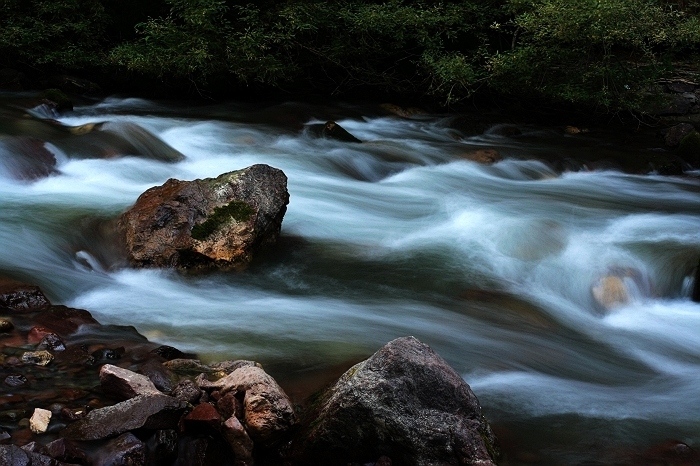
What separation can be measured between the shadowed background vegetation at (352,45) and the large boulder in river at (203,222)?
5314 millimetres

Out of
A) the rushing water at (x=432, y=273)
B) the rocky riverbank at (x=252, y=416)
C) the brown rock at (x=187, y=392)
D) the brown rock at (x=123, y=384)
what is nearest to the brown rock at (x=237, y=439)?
the rocky riverbank at (x=252, y=416)

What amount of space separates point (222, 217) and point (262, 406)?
9.24 feet

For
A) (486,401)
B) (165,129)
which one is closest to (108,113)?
(165,129)

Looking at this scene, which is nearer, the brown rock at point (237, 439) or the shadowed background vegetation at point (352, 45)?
the brown rock at point (237, 439)

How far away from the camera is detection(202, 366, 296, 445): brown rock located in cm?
355

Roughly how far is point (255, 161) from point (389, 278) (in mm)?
3652

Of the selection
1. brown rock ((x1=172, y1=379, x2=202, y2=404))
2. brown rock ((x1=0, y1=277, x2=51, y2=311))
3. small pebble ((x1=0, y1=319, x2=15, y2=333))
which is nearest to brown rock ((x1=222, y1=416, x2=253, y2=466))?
brown rock ((x1=172, y1=379, x2=202, y2=404))

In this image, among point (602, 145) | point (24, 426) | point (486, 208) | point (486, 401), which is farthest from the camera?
point (602, 145)

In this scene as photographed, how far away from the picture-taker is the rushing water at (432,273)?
4.71 m

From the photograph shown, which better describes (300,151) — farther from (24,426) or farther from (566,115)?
(24,426)

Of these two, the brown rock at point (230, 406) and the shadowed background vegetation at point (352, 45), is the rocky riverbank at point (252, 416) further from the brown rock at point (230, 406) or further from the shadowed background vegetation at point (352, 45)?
the shadowed background vegetation at point (352, 45)

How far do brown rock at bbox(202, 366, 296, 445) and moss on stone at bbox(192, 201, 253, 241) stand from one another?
8.31 feet

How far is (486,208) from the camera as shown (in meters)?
8.61

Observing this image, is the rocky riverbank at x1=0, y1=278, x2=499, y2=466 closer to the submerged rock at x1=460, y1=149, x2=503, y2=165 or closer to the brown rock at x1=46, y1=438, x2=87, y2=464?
the brown rock at x1=46, y1=438, x2=87, y2=464
